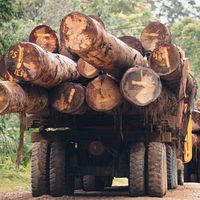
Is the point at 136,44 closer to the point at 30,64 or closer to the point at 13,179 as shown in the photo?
the point at 30,64

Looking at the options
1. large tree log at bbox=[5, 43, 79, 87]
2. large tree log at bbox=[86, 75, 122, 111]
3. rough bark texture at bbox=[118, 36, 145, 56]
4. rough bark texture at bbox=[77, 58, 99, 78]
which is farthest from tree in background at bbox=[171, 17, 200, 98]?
large tree log at bbox=[5, 43, 79, 87]

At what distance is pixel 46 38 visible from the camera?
361 inches

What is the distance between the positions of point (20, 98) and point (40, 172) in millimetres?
2466

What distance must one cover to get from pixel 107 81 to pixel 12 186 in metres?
6.63

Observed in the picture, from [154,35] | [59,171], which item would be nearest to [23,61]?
[59,171]

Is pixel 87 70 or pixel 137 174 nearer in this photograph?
pixel 87 70

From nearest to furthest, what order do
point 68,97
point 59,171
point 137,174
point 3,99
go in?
1. point 3,99
2. point 68,97
3. point 137,174
4. point 59,171

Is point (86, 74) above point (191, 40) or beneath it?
beneath

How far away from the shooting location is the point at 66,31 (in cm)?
674

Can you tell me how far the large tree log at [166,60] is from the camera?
802cm

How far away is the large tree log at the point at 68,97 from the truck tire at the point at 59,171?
1589 millimetres

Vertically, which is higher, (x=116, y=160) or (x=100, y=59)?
(x=100, y=59)

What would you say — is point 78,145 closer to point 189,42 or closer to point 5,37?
point 5,37

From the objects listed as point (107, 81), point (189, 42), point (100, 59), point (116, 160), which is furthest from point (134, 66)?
point (189, 42)
